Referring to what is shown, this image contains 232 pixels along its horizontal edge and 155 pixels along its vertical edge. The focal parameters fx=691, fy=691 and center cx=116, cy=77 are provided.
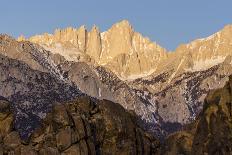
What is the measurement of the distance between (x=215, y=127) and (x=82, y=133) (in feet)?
77.8

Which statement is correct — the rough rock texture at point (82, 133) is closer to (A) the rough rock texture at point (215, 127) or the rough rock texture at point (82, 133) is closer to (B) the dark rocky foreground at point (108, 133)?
(B) the dark rocky foreground at point (108, 133)

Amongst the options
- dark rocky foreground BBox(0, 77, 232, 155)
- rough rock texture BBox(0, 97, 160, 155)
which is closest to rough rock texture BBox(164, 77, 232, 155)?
dark rocky foreground BBox(0, 77, 232, 155)

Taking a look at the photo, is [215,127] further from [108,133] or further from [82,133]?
[82,133]

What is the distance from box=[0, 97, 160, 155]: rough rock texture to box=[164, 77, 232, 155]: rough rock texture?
10.5 m

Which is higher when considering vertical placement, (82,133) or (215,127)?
(82,133)

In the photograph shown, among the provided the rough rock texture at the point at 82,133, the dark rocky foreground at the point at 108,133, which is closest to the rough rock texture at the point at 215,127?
the dark rocky foreground at the point at 108,133

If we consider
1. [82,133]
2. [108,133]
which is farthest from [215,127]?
[82,133]

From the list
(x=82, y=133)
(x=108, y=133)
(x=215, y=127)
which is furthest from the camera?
(x=108, y=133)

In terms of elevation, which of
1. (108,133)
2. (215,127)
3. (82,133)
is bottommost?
(215,127)

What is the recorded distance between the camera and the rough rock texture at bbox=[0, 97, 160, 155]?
11619 centimetres

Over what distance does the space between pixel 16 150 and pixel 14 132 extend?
23.7 feet

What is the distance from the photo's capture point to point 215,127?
113 metres

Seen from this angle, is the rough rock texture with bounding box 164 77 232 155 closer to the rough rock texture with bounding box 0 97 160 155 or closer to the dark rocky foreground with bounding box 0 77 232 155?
the dark rocky foreground with bounding box 0 77 232 155

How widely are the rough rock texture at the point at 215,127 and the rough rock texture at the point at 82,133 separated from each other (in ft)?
34.4
